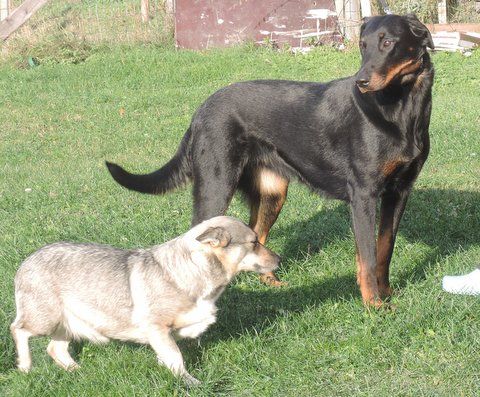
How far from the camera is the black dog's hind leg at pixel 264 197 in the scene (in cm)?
607

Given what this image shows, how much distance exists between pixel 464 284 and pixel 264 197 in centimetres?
181


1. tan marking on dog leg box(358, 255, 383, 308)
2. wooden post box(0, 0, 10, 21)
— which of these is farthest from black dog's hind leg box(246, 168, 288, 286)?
wooden post box(0, 0, 10, 21)

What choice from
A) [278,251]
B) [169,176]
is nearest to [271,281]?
[278,251]

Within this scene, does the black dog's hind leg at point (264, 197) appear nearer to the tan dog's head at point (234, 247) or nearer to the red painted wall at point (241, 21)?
the tan dog's head at point (234, 247)

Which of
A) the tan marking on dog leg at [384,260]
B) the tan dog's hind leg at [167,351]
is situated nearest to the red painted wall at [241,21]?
the tan marking on dog leg at [384,260]

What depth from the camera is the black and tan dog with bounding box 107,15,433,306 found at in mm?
5047

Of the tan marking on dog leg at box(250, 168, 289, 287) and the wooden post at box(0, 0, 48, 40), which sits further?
the wooden post at box(0, 0, 48, 40)

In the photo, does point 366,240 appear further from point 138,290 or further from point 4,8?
point 4,8

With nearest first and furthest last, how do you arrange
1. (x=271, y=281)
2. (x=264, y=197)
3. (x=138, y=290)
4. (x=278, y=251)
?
(x=138, y=290) → (x=271, y=281) → (x=264, y=197) → (x=278, y=251)

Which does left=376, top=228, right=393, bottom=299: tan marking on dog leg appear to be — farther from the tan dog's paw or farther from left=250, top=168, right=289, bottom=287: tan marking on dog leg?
left=250, top=168, right=289, bottom=287: tan marking on dog leg

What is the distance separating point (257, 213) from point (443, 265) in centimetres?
157

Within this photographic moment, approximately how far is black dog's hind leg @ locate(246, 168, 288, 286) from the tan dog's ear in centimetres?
162

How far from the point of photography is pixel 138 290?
4.48 m

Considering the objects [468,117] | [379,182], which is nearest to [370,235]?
[379,182]
